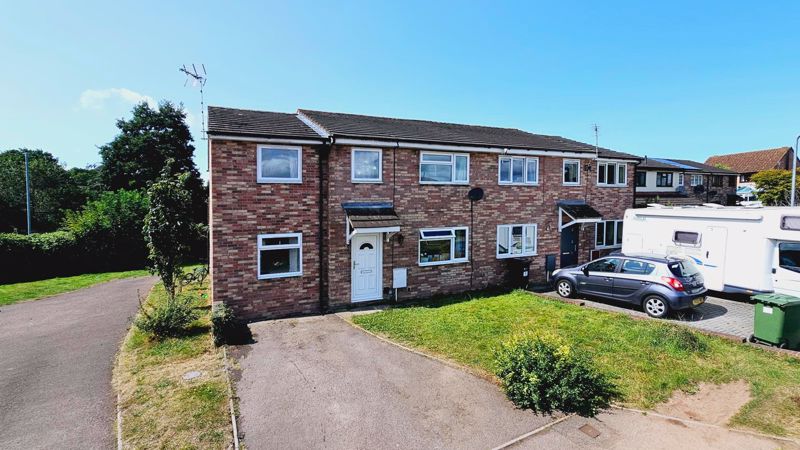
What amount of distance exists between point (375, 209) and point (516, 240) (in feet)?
19.8

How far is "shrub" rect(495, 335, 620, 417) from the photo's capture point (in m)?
5.71

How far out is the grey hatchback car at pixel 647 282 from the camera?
9.91 metres

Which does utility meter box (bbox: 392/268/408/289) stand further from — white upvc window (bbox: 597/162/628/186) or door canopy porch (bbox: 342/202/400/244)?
white upvc window (bbox: 597/162/628/186)

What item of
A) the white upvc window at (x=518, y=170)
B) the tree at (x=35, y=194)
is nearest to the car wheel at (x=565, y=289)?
the white upvc window at (x=518, y=170)

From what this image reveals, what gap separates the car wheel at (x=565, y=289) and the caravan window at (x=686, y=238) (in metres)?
4.36

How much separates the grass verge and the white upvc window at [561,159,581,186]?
44.7 feet

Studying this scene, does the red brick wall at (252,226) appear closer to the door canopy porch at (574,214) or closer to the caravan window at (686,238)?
the door canopy porch at (574,214)

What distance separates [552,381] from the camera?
581 centimetres

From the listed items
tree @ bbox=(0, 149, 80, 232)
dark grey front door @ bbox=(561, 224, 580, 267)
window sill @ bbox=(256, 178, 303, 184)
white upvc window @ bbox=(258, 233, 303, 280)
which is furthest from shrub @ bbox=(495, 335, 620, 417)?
tree @ bbox=(0, 149, 80, 232)

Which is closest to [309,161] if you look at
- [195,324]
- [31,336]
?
[195,324]

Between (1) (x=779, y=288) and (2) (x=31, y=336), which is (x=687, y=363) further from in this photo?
(2) (x=31, y=336)

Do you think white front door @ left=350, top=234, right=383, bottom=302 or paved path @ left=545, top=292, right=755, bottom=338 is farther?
white front door @ left=350, top=234, right=383, bottom=302

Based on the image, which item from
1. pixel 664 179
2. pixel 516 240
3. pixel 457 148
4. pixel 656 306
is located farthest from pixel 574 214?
pixel 664 179

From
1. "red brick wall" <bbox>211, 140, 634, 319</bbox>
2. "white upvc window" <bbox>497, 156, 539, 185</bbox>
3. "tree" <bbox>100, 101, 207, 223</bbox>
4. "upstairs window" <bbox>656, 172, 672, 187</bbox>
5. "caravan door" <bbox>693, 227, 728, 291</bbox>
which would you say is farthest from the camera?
"tree" <bbox>100, 101, 207, 223</bbox>
